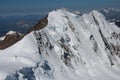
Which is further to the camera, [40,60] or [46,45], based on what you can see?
[46,45]

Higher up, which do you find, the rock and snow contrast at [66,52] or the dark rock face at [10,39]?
the dark rock face at [10,39]

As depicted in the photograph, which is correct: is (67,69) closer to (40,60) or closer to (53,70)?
(53,70)

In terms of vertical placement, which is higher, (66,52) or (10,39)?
(10,39)

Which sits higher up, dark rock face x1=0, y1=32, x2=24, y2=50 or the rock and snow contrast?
dark rock face x1=0, y1=32, x2=24, y2=50

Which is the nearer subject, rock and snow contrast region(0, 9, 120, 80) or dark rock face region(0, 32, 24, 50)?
rock and snow contrast region(0, 9, 120, 80)

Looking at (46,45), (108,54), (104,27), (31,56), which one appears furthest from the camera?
(104,27)

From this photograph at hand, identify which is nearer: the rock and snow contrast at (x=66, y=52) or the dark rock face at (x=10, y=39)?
the rock and snow contrast at (x=66, y=52)

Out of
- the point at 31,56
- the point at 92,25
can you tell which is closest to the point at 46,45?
the point at 31,56

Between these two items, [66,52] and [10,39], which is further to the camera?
[10,39]
